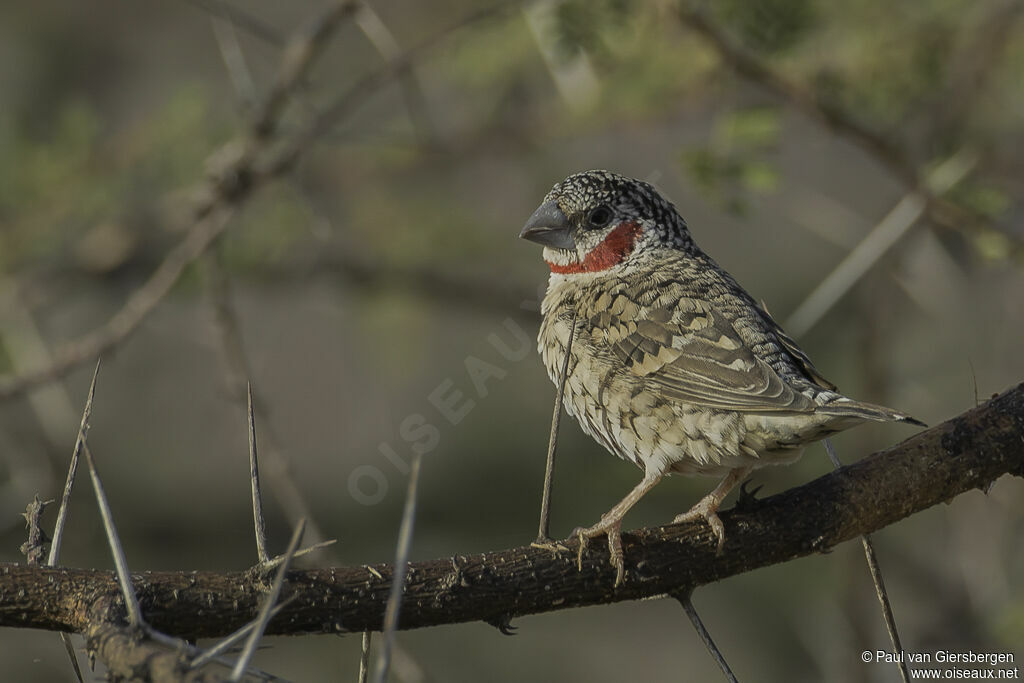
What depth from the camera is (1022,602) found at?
243 inches

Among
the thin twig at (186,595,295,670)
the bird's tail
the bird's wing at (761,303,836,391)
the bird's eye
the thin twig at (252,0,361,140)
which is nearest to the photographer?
the thin twig at (186,595,295,670)

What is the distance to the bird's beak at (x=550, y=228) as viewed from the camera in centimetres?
439

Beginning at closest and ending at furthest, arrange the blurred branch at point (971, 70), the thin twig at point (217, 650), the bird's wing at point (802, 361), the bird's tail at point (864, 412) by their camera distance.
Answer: the thin twig at point (217, 650) < the bird's tail at point (864, 412) < the bird's wing at point (802, 361) < the blurred branch at point (971, 70)

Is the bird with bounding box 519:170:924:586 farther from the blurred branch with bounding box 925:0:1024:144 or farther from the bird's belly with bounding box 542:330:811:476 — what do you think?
the blurred branch with bounding box 925:0:1024:144

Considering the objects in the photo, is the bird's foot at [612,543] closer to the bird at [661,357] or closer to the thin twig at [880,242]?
the bird at [661,357]

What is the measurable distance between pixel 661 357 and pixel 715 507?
68 cm

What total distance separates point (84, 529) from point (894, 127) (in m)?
6.39

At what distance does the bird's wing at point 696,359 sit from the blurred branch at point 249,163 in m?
1.70

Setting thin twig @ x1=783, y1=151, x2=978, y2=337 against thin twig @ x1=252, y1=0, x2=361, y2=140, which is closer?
thin twig @ x1=783, y1=151, x2=978, y2=337

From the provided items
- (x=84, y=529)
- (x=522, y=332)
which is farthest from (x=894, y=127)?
(x=84, y=529)

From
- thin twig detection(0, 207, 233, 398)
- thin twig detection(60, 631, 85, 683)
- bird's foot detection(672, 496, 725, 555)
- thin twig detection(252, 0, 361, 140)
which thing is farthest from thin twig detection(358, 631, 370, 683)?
thin twig detection(252, 0, 361, 140)

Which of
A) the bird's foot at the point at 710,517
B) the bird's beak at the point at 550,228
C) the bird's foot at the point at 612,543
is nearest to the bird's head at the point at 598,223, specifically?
the bird's beak at the point at 550,228

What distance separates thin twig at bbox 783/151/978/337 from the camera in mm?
4801

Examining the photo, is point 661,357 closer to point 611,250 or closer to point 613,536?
point 611,250
